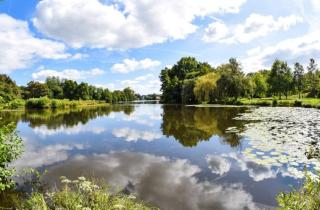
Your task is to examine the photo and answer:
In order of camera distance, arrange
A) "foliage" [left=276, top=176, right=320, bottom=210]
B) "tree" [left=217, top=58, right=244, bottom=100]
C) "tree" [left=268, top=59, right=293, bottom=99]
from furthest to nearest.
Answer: "tree" [left=268, top=59, right=293, bottom=99] → "tree" [left=217, top=58, right=244, bottom=100] → "foliage" [left=276, top=176, right=320, bottom=210]

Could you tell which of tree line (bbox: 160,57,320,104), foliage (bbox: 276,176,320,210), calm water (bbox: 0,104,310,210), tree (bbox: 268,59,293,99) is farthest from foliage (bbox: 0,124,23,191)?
tree (bbox: 268,59,293,99)

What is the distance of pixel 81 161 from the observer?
37.5 feet

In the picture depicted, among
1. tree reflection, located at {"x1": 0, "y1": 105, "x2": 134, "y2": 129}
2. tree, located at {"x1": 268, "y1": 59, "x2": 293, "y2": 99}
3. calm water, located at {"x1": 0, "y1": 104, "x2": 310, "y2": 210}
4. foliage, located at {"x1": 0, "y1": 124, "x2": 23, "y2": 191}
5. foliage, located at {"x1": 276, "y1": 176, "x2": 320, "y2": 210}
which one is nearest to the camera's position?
foliage, located at {"x1": 276, "y1": 176, "x2": 320, "y2": 210}

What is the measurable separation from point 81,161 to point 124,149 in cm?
295

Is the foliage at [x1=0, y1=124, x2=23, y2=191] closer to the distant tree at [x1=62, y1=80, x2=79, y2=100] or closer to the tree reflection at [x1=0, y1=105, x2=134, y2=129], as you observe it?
the tree reflection at [x1=0, y1=105, x2=134, y2=129]

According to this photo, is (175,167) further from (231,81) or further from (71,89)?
(71,89)

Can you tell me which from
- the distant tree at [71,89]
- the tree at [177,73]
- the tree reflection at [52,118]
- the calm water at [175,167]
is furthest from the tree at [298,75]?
the distant tree at [71,89]

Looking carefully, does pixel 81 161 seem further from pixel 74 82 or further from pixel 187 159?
pixel 74 82

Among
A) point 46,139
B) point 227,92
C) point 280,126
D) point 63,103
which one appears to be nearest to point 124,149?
point 46,139

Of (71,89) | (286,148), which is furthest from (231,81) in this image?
(71,89)

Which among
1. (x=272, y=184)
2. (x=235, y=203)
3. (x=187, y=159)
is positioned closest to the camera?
(x=235, y=203)

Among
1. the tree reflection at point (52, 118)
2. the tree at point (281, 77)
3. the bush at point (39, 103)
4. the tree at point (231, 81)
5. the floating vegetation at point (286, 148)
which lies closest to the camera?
the floating vegetation at point (286, 148)

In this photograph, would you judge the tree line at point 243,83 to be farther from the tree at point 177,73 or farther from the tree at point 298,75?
the tree at point 177,73

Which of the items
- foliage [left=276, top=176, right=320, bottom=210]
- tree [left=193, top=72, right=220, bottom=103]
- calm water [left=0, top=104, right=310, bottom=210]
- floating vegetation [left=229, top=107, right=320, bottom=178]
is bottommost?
calm water [left=0, top=104, right=310, bottom=210]
